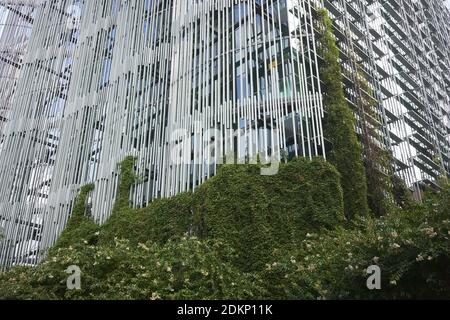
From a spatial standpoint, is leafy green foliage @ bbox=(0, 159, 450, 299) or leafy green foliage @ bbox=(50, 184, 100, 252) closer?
leafy green foliage @ bbox=(0, 159, 450, 299)

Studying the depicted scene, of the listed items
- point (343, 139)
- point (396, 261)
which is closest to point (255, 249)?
point (343, 139)

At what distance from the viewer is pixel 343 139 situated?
16.5 meters

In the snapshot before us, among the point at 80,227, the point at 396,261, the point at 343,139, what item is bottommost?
the point at 396,261

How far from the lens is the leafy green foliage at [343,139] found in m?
15.5

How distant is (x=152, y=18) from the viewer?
21266 millimetres

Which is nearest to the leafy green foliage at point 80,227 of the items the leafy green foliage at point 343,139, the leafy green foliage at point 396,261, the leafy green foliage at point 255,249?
the leafy green foliage at point 255,249

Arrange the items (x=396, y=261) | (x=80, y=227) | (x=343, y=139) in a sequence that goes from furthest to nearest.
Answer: (x=80, y=227) < (x=343, y=139) < (x=396, y=261)

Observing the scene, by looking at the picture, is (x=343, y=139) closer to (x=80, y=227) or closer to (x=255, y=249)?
(x=255, y=249)

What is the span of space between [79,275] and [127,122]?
10.6 meters

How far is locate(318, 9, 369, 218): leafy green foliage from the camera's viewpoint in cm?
1552

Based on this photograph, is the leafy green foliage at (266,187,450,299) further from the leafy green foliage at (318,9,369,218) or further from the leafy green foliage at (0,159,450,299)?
the leafy green foliage at (318,9,369,218)

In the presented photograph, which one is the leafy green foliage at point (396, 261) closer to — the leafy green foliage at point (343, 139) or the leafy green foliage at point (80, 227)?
the leafy green foliage at point (343, 139)

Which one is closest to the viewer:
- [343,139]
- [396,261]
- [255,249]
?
[396,261]

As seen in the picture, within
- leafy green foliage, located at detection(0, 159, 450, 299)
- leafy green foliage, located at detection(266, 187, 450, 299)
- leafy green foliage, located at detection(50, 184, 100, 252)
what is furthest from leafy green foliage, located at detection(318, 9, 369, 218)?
leafy green foliage, located at detection(50, 184, 100, 252)
